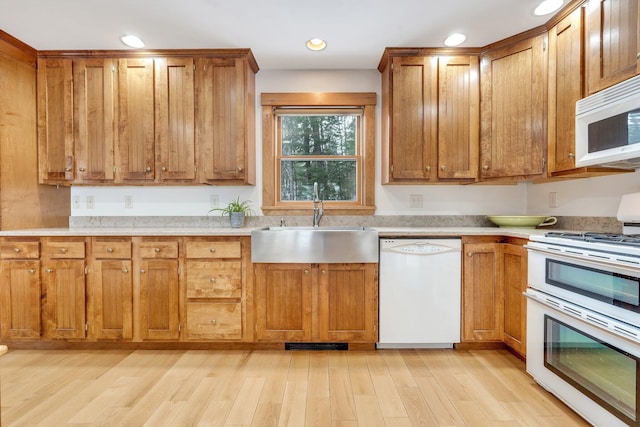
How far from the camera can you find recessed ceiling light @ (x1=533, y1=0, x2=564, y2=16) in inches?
83.7

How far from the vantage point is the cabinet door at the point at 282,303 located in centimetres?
247

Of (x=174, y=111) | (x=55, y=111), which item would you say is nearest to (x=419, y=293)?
(x=174, y=111)

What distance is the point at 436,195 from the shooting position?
3.08 metres

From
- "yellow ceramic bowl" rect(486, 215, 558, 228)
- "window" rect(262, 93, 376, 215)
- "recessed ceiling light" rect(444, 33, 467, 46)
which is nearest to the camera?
"recessed ceiling light" rect(444, 33, 467, 46)

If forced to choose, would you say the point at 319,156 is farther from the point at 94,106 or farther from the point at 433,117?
the point at 94,106

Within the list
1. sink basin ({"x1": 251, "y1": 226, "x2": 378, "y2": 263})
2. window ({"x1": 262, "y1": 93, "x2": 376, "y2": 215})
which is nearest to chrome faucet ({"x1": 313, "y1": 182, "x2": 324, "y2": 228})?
window ({"x1": 262, "y1": 93, "x2": 376, "y2": 215})

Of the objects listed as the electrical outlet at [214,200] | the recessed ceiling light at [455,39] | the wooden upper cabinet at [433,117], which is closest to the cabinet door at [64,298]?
the electrical outlet at [214,200]

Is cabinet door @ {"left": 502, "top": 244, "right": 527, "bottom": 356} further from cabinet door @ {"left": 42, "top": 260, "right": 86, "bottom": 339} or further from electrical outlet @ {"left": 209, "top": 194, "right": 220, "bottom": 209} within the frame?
cabinet door @ {"left": 42, "top": 260, "right": 86, "bottom": 339}

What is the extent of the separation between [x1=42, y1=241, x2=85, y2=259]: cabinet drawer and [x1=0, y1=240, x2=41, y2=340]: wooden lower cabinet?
70 millimetres

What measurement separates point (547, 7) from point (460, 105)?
806 mm

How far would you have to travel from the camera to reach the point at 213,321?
2473 mm

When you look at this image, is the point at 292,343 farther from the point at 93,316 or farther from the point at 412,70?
the point at 412,70

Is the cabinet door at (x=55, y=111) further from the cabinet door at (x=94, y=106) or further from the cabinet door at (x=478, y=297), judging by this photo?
the cabinet door at (x=478, y=297)

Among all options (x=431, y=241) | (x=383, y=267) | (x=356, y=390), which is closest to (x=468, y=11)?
(x=431, y=241)
